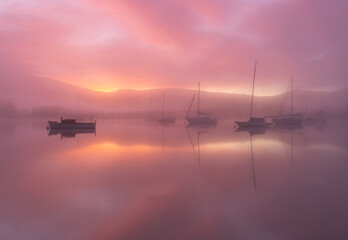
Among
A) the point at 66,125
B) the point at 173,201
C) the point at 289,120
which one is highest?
the point at 289,120

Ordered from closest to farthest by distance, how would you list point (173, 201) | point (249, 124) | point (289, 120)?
point (173, 201), point (249, 124), point (289, 120)

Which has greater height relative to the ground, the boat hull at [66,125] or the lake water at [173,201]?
the boat hull at [66,125]

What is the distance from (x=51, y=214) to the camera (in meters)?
7.09

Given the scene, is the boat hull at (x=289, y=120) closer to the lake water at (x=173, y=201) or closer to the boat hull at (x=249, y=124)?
the boat hull at (x=249, y=124)

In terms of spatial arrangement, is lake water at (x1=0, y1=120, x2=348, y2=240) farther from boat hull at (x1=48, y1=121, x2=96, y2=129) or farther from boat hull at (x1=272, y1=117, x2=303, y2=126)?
boat hull at (x1=272, y1=117, x2=303, y2=126)

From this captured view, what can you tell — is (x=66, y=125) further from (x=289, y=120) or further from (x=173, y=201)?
(x=289, y=120)

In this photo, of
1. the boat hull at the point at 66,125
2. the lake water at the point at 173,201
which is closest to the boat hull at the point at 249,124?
the boat hull at the point at 66,125

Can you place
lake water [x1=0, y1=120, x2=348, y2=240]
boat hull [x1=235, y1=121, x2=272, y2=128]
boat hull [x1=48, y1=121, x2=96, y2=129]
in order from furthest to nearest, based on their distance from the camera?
boat hull [x1=235, y1=121, x2=272, y2=128] < boat hull [x1=48, y1=121, x2=96, y2=129] < lake water [x1=0, y1=120, x2=348, y2=240]

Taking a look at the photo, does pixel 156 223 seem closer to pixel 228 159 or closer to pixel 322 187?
pixel 322 187

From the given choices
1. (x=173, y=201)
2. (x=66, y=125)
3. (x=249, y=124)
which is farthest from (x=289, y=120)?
(x=173, y=201)

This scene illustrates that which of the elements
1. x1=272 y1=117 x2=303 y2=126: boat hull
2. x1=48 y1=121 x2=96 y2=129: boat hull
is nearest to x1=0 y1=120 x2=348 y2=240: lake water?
x1=48 y1=121 x2=96 y2=129: boat hull

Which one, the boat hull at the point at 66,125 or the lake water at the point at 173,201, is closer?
the lake water at the point at 173,201

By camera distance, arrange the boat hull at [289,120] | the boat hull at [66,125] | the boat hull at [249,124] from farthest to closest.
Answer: the boat hull at [289,120] → the boat hull at [249,124] → the boat hull at [66,125]

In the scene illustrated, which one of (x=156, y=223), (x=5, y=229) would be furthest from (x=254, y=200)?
(x=5, y=229)
